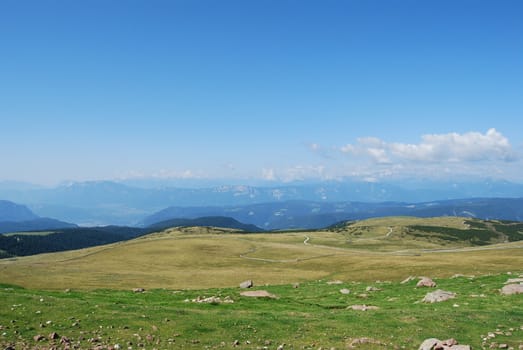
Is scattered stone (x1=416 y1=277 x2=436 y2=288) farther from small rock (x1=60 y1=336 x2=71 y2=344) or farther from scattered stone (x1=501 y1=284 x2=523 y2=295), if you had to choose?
small rock (x1=60 y1=336 x2=71 y2=344)

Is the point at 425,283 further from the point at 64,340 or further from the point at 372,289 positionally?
the point at 64,340

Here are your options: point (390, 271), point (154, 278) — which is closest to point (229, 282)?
point (154, 278)

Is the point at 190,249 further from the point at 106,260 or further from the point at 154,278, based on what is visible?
the point at 154,278

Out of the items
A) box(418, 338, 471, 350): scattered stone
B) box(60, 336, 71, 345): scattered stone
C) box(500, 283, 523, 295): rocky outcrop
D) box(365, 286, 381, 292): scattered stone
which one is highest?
box(60, 336, 71, 345): scattered stone

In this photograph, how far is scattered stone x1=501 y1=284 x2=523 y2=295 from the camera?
35.4 m

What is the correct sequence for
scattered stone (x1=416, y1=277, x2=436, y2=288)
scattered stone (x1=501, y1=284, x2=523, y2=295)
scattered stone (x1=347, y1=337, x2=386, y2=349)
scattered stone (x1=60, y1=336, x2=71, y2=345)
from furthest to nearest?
1. scattered stone (x1=416, y1=277, x2=436, y2=288)
2. scattered stone (x1=501, y1=284, x2=523, y2=295)
3. scattered stone (x1=347, y1=337, x2=386, y2=349)
4. scattered stone (x1=60, y1=336, x2=71, y2=345)

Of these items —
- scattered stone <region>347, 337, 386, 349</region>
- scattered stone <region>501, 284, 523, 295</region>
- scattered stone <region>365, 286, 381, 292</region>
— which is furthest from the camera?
scattered stone <region>365, 286, 381, 292</region>

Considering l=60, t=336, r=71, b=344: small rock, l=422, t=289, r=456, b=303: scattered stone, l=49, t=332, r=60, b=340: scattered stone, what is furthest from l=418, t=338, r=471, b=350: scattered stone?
l=49, t=332, r=60, b=340: scattered stone

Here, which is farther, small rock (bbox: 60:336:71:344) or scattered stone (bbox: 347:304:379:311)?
scattered stone (bbox: 347:304:379:311)

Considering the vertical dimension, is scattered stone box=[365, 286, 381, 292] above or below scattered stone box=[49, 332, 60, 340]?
below

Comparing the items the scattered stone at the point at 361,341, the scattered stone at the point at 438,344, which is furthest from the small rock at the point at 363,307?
the scattered stone at the point at 438,344

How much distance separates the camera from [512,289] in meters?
35.9

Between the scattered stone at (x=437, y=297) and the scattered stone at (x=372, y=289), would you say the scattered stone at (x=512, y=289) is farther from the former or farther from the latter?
the scattered stone at (x=372, y=289)

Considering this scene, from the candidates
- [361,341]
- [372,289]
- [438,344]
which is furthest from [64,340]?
[372,289]
